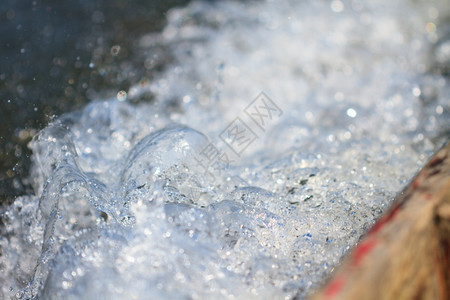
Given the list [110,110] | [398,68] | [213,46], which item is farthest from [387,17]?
[110,110]

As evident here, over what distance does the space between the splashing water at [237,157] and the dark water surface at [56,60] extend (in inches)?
4.6

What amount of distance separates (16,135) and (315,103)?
62.3 inches

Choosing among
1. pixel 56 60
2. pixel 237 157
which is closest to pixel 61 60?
pixel 56 60

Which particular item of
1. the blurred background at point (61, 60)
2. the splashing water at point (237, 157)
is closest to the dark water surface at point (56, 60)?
the blurred background at point (61, 60)

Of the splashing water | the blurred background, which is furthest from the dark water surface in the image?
the splashing water

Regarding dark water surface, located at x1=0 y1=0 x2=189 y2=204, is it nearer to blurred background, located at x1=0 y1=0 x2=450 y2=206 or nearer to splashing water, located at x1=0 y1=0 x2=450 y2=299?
blurred background, located at x1=0 y1=0 x2=450 y2=206

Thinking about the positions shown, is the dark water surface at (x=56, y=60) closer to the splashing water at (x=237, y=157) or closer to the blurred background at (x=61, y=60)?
the blurred background at (x=61, y=60)

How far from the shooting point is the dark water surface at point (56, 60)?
1.88 metres

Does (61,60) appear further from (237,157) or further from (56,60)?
(237,157)

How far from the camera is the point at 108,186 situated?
5.02ft

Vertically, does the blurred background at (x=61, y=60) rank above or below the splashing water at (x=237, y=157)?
above

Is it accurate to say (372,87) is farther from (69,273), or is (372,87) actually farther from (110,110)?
(69,273)

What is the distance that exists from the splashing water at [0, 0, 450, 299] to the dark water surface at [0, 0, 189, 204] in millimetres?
116

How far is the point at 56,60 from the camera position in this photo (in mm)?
2207
